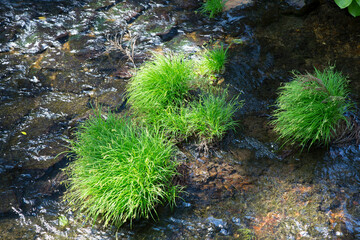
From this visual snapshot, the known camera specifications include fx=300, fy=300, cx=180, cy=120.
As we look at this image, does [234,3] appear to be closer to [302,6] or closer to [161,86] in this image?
[302,6]

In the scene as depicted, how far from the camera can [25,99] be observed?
16.7ft

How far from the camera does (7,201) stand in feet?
11.9

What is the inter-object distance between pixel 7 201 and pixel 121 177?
1.58 meters

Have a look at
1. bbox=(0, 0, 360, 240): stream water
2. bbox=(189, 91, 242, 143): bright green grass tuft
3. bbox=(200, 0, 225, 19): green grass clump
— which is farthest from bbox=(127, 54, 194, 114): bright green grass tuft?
bbox=(200, 0, 225, 19): green grass clump

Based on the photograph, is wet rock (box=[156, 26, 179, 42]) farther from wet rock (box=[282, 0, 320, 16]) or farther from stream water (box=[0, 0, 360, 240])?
wet rock (box=[282, 0, 320, 16])

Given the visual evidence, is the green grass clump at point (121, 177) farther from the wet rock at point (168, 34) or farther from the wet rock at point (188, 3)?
the wet rock at point (188, 3)

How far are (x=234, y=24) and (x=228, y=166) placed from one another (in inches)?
150

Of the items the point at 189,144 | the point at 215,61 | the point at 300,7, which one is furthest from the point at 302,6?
the point at 189,144

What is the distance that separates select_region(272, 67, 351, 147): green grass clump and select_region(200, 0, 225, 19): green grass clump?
346 cm

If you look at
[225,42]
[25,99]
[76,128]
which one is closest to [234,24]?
[225,42]

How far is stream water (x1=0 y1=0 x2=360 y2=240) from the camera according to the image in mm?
3340

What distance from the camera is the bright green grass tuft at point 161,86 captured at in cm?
449

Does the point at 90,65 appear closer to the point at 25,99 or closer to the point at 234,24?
the point at 25,99

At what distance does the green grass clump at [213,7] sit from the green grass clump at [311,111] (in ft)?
11.3
